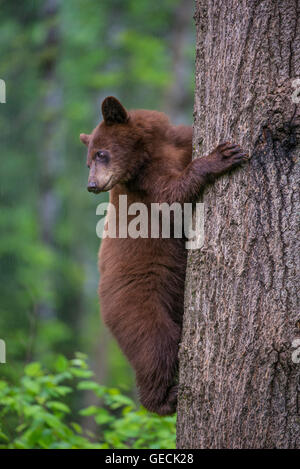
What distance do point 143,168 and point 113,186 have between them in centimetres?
30

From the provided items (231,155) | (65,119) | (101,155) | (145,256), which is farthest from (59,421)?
(65,119)

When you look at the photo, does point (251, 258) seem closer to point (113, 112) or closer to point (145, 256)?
point (145, 256)

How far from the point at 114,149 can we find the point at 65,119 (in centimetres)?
1148

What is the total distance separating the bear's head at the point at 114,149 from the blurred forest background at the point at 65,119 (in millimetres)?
6229

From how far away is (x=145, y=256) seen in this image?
4098 mm

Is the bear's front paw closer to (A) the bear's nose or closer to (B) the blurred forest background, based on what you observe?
(A) the bear's nose

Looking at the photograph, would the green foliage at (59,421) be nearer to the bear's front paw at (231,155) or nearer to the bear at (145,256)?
the bear at (145,256)

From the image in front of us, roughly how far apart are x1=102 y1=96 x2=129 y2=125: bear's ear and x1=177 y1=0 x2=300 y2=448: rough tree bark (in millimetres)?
1278

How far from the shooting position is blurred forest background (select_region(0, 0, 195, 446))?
12336 mm

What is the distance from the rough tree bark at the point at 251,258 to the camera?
2.78 m

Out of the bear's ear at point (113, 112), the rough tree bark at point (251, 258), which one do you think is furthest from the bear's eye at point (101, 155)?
the rough tree bark at point (251, 258)

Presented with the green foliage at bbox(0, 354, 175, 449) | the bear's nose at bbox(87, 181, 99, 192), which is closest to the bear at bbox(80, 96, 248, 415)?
the bear's nose at bbox(87, 181, 99, 192)

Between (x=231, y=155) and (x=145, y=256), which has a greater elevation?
(x=231, y=155)
